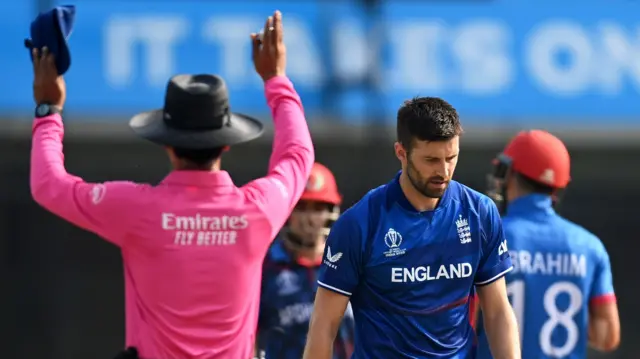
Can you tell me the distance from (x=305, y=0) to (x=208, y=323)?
612 cm

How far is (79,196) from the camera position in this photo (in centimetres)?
440

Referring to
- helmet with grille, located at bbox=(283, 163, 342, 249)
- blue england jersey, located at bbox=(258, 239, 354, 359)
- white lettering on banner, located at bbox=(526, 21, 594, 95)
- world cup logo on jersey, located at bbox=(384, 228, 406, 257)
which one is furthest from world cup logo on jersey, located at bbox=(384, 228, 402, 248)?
white lettering on banner, located at bbox=(526, 21, 594, 95)

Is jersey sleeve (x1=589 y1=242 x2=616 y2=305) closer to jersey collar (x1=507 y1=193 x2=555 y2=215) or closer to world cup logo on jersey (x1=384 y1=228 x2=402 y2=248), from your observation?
jersey collar (x1=507 y1=193 x2=555 y2=215)

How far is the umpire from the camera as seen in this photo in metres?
4.44

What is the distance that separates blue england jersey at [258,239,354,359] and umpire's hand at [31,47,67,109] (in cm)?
217

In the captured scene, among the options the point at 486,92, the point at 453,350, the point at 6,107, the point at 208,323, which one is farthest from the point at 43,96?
the point at 486,92

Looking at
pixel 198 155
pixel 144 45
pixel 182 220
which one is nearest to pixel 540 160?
pixel 198 155

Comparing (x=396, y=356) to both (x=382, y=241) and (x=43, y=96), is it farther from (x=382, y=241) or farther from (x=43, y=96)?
(x=43, y=96)

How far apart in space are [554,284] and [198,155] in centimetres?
199

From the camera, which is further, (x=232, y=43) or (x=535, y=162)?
(x=232, y=43)

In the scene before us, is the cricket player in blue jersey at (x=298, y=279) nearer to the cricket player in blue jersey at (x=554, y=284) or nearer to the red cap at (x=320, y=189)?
the red cap at (x=320, y=189)

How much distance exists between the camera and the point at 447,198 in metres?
4.62

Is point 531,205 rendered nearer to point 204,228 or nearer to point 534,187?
point 534,187

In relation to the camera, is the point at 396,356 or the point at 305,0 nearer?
the point at 396,356
